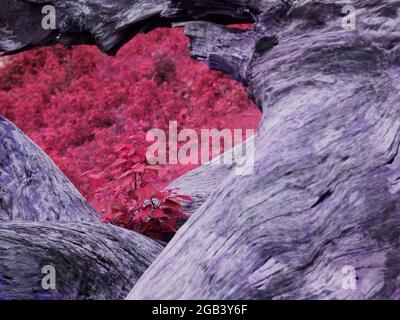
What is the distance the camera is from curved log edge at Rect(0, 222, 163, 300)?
13.6 feet

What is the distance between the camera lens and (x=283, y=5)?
4.46m

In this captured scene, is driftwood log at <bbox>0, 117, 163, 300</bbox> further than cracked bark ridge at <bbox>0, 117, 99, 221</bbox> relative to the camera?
No

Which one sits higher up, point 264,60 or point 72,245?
point 264,60

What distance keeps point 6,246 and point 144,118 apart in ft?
24.2

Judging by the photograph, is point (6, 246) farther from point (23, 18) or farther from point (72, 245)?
point (23, 18)

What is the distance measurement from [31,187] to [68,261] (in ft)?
4.09

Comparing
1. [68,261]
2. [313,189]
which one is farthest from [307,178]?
[68,261]

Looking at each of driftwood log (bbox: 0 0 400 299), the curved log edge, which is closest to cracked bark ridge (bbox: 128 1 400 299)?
driftwood log (bbox: 0 0 400 299)

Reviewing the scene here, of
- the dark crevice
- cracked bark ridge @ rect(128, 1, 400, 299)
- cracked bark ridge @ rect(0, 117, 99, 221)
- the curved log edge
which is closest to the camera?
cracked bark ridge @ rect(128, 1, 400, 299)

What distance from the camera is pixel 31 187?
5383mm

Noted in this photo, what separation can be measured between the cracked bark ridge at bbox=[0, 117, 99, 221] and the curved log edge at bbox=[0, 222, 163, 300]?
0.68 meters

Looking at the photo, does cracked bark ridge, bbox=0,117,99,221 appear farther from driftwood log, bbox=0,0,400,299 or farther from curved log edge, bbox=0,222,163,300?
driftwood log, bbox=0,0,400,299

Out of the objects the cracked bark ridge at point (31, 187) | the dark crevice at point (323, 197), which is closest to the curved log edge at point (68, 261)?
the cracked bark ridge at point (31, 187)
